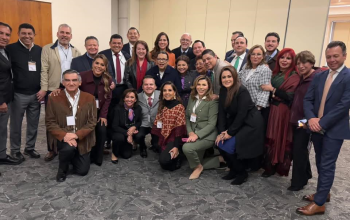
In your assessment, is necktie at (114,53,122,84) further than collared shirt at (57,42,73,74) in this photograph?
Yes

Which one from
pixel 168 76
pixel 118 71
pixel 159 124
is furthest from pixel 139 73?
pixel 159 124

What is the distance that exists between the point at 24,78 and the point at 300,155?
3.44m

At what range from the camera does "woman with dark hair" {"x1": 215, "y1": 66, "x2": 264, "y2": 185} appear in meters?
2.93

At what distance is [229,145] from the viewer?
119 inches

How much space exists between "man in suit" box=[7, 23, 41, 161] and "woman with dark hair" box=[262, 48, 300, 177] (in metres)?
2.89

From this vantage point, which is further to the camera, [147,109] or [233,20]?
[233,20]

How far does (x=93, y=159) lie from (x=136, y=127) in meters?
0.72

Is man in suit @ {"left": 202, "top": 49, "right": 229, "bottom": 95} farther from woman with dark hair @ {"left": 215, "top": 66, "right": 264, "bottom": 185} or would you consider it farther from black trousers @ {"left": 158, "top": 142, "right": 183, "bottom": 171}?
black trousers @ {"left": 158, "top": 142, "right": 183, "bottom": 171}

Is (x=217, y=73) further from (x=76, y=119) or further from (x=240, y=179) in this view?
(x=76, y=119)

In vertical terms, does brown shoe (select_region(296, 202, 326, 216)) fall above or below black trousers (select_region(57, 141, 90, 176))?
below

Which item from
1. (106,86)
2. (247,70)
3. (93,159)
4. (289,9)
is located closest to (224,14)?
(289,9)

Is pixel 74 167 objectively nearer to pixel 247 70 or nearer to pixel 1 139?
pixel 1 139

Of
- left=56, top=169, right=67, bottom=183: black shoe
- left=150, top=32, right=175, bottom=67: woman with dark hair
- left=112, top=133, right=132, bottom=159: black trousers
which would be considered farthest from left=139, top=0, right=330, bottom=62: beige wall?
left=56, top=169, right=67, bottom=183: black shoe

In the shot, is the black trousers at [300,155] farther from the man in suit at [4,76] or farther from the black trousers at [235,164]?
the man in suit at [4,76]
